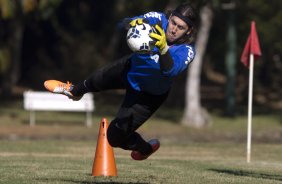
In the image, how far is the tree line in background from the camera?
117 ft

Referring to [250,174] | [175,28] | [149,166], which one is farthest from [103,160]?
[175,28]

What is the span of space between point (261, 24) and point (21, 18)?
10.4m

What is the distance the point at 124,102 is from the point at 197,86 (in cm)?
2374

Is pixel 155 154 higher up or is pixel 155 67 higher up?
pixel 155 67

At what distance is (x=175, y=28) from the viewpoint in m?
10.9

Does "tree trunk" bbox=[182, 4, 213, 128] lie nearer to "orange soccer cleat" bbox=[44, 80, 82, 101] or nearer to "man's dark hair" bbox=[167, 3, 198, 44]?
"orange soccer cleat" bbox=[44, 80, 82, 101]

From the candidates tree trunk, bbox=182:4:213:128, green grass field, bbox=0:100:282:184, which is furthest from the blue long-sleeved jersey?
tree trunk, bbox=182:4:213:128

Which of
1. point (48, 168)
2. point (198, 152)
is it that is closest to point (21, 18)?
point (198, 152)

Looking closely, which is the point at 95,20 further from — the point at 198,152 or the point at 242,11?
the point at 198,152

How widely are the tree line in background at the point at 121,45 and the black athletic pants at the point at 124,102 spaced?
1977cm

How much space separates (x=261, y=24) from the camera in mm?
38719

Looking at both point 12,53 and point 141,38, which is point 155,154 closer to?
point 141,38

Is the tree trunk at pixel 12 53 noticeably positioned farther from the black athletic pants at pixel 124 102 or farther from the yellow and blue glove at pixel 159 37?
the yellow and blue glove at pixel 159 37

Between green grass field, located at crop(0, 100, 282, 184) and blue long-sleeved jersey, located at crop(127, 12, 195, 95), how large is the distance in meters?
2.31
